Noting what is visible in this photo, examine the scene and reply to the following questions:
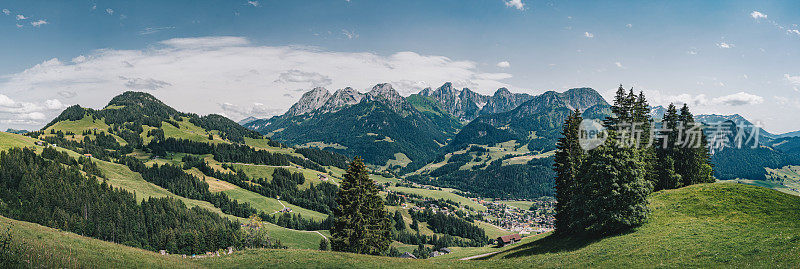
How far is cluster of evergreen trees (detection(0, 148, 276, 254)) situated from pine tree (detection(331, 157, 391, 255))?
74.2 meters

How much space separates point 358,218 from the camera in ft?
162

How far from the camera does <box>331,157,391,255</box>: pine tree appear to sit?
48.6m

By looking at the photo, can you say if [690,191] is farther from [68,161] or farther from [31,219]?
[68,161]

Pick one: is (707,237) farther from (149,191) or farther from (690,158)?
(149,191)

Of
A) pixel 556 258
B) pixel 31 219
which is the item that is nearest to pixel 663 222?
pixel 556 258

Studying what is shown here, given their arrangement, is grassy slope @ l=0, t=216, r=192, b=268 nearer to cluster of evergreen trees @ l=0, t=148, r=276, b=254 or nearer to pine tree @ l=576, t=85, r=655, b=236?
pine tree @ l=576, t=85, r=655, b=236

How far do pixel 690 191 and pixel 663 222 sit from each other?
17795mm

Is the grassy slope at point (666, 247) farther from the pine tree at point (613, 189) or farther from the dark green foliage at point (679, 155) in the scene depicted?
the dark green foliage at point (679, 155)

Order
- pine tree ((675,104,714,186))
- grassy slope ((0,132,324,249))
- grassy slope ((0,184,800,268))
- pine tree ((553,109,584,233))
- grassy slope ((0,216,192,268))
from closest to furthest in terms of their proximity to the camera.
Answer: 1. grassy slope ((0,216,192,268))
2. grassy slope ((0,184,800,268))
3. pine tree ((553,109,584,233))
4. pine tree ((675,104,714,186))
5. grassy slope ((0,132,324,249))

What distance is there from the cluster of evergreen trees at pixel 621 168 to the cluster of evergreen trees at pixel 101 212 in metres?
96.8

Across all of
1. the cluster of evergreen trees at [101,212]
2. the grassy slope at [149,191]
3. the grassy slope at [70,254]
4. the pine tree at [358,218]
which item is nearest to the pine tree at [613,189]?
the pine tree at [358,218]

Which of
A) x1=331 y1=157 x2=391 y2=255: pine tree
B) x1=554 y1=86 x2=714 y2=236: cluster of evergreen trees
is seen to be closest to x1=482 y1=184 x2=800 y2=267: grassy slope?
x1=554 y1=86 x2=714 y2=236: cluster of evergreen trees

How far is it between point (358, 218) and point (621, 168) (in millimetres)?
35183

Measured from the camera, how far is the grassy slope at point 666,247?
2525 centimetres
